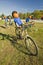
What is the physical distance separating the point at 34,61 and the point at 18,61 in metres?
0.72

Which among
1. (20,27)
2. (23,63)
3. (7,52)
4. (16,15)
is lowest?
(7,52)

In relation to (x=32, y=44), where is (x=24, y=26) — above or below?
above

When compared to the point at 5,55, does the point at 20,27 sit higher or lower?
higher

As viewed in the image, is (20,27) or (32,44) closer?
(32,44)

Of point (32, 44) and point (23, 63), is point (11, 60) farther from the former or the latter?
point (32, 44)

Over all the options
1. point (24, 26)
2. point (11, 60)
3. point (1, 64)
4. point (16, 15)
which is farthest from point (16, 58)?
point (16, 15)

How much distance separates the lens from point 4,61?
664 centimetres

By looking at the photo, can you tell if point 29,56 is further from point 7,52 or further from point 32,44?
point 7,52

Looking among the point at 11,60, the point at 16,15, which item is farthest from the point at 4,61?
the point at 16,15

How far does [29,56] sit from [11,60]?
0.93m

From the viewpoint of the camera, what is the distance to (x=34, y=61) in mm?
6508

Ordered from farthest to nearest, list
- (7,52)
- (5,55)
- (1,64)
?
(7,52) < (5,55) < (1,64)

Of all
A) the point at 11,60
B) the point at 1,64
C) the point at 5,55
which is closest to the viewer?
the point at 1,64

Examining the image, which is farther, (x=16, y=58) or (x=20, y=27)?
(x=20, y=27)
